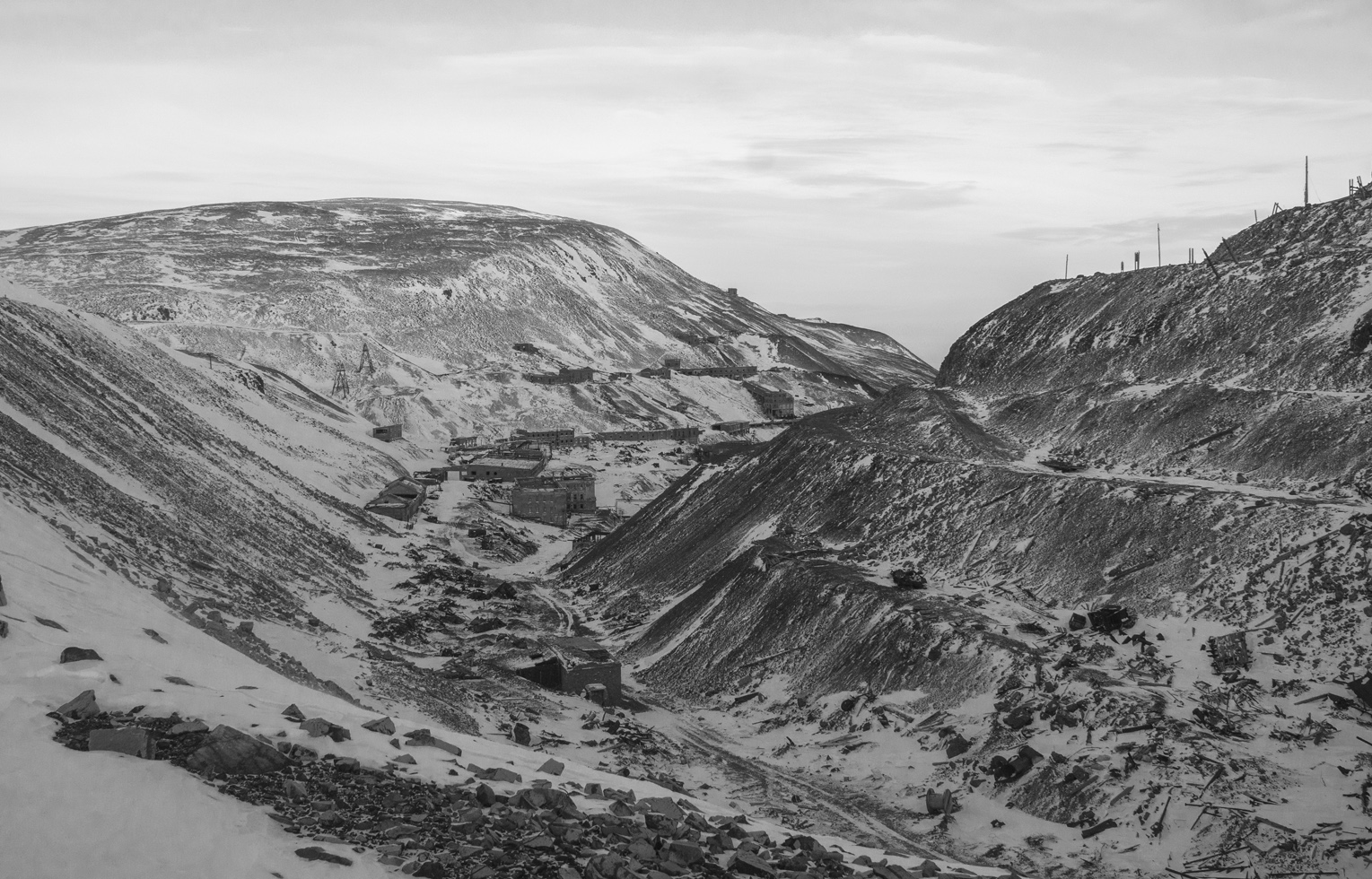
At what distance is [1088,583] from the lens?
120 feet

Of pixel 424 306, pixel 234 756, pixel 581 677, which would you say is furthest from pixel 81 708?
pixel 424 306

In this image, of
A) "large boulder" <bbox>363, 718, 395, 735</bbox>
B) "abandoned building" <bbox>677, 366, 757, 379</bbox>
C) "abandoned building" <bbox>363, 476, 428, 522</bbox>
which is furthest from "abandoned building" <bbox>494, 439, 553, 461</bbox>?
"large boulder" <bbox>363, 718, 395, 735</bbox>

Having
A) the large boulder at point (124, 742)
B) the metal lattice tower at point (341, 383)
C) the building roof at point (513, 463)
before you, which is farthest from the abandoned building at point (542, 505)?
the large boulder at point (124, 742)

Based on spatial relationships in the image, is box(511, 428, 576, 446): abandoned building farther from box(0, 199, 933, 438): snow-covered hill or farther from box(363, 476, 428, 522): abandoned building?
box(363, 476, 428, 522): abandoned building

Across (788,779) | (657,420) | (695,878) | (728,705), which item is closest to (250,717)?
(695,878)

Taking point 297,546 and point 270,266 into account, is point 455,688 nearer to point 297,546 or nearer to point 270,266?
point 297,546

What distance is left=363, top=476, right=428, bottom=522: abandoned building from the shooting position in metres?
63.4

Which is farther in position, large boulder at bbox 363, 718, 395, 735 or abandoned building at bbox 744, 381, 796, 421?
abandoned building at bbox 744, 381, 796, 421

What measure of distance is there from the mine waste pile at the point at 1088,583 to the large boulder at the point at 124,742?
16039 mm

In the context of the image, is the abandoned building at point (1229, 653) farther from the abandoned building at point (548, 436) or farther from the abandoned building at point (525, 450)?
the abandoned building at point (548, 436)

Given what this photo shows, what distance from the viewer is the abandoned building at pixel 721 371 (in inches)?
5522

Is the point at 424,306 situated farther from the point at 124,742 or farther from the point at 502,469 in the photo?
the point at 124,742

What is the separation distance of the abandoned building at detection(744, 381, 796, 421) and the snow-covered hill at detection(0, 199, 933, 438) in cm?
456

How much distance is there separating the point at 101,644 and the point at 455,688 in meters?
14.6
